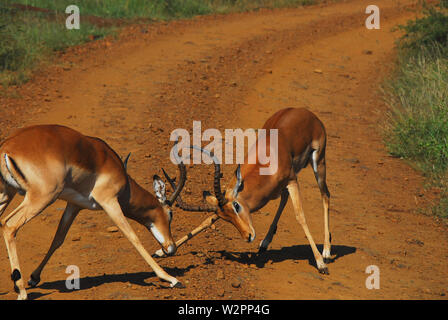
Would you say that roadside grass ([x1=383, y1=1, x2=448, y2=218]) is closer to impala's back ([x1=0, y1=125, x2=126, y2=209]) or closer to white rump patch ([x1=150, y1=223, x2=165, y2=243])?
white rump patch ([x1=150, y1=223, x2=165, y2=243])

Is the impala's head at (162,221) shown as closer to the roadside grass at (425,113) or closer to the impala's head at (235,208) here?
the impala's head at (235,208)

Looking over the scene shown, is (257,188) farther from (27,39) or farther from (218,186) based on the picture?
(27,39)

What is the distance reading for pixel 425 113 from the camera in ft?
38.3

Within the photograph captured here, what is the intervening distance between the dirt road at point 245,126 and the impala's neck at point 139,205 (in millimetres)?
506

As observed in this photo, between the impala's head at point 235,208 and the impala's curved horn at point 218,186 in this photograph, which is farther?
the impala's head at point 235,208

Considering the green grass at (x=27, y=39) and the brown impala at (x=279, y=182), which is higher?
the green grass at (x=27, y=39)

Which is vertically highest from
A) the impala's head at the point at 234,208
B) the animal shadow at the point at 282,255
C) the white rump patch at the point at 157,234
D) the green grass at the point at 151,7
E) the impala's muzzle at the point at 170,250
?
the green grass at the point at 151,7

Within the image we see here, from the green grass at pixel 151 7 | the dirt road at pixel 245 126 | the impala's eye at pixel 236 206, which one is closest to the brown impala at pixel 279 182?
the impala's eye at pixel 236 206

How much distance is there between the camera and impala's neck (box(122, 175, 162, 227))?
6.91m

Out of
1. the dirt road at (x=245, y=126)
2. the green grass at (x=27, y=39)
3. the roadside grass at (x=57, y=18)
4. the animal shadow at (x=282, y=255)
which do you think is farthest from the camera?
the roadside grass at (x=57, y=18)

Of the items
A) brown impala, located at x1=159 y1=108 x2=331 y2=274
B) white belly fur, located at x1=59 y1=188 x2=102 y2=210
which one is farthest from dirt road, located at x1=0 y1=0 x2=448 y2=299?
white belly fur, located at x1=59 y1=188 x2=102 y2=210

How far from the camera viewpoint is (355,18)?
1967 cm

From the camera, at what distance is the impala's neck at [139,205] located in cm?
691

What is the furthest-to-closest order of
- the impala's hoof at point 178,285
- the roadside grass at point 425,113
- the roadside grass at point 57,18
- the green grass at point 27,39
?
the roadside grass at point 57,18 → the green grass at point 27,39 → the roadside grass at point 425,113 → the impala's hoof at point 178,285
